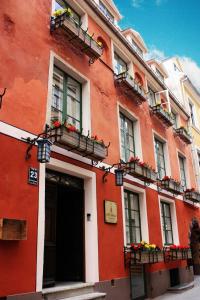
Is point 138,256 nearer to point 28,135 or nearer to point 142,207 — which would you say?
point 142,207

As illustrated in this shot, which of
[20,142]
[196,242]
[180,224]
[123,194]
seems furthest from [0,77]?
[196,242]

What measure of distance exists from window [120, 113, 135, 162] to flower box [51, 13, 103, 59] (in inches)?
103

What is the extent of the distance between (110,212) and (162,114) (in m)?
6.28

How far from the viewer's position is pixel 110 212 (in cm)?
837

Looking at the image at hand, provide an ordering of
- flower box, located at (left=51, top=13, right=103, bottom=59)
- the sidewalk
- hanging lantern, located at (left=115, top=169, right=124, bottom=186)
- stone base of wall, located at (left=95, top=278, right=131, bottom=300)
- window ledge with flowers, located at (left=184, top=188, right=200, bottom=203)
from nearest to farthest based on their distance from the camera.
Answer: stone base of wall, located at (left=95, top=278, right=131, bottom=300) < flower box, located at (left=51, top=13, right=103, bottom=59) < hanging lantern, located at (left=115, top=169, right=124, bottom=186) < the sidewalk < window ledge with flowers, located at (left=184, top=188, right=200, bottom=203)

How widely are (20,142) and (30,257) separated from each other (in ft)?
7.24

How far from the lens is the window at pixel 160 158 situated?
12966 millimetres

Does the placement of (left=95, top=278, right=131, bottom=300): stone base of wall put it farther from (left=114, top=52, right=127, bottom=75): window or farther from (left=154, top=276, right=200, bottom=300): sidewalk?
(left=114, top=52, right=127, bottom=75): window

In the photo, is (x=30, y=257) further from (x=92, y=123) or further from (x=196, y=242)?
(x=196, y=242)

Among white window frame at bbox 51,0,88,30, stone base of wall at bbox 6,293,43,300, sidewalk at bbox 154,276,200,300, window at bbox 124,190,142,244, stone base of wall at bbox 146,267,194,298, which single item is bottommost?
sidewalk at bbox 154,276,200,300

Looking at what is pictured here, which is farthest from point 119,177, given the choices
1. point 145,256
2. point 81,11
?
point 81,11

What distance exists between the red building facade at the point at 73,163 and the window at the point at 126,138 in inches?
1.5

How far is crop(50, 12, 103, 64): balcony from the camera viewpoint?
809 cm

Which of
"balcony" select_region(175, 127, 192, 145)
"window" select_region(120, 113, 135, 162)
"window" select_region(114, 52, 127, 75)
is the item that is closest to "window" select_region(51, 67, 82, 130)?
"window" select_region(120, 113, 135, 162)
